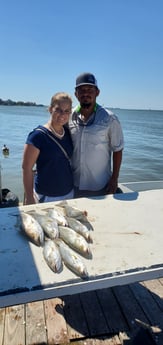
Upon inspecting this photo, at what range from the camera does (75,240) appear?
1.66 meters

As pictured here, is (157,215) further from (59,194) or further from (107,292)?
(107,292)

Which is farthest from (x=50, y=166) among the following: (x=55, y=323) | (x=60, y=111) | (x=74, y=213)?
(x=55, y=323)

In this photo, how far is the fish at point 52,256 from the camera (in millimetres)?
1480

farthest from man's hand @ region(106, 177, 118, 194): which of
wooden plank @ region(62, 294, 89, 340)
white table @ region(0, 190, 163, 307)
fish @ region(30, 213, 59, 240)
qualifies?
fish @ region(30, 213, 59, 240)

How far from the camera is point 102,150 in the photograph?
2.82 m

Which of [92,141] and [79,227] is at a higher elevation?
[92,141]

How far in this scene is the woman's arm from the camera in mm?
2391

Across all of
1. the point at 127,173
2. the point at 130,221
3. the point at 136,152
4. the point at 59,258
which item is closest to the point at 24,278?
the point at 59,258

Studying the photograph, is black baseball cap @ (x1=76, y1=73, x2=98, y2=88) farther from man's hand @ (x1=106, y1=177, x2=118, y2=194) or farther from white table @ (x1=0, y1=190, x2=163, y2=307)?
white table @ (x1=0, y1=190, x2=163, y2=307)

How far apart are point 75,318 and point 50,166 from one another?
1207 mm

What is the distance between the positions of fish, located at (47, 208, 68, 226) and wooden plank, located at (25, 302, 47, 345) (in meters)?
0.97

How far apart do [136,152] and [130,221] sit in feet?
53.5

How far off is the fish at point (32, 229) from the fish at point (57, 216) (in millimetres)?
134

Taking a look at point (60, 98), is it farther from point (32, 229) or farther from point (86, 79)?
point (32, 229)
